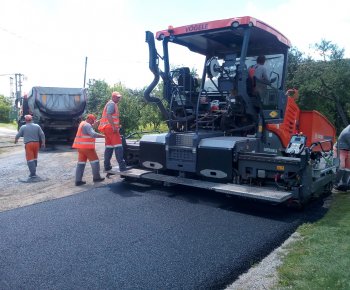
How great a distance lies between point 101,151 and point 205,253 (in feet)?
27.2

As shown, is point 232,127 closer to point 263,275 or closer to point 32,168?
point 263,275

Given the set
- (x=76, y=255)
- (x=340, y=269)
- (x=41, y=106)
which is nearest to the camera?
(x=340, y=269)

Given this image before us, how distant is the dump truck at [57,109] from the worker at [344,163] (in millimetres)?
9412

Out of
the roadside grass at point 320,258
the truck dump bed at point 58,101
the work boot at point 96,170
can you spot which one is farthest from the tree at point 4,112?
the roadside grass at point 320,258

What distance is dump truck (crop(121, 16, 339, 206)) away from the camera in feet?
15.5

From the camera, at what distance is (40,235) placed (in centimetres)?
381

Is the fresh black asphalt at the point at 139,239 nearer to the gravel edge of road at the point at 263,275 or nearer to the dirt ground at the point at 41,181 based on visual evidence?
the gravel edge of road at the point at 263,275

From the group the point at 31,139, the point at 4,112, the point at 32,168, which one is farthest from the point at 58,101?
the point at 4,112

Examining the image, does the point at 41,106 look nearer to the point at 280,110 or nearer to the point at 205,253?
the point at 280,110

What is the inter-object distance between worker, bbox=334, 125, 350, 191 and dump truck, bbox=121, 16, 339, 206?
38cm

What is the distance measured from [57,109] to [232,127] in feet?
29.9

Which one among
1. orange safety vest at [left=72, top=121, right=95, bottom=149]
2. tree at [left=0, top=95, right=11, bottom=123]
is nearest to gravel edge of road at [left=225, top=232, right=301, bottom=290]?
orange safety vest at [left=72, top=121, right=95, bottom=149]

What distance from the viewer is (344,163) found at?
6.50 meters

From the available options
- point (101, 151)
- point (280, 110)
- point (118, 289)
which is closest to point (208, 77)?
point (280, 110)
